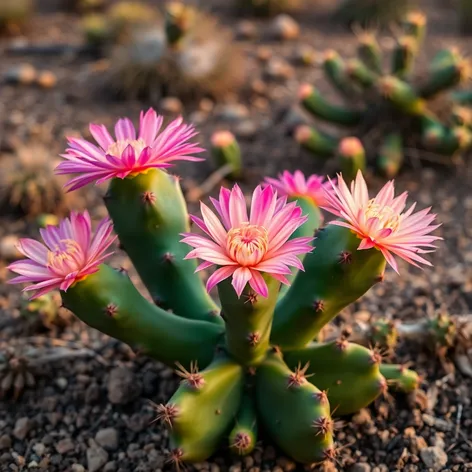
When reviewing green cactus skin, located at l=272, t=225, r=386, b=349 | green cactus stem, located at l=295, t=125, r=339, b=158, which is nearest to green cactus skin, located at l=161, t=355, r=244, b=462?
green cactus skin, located at l=272, t=225, r=386, b=349

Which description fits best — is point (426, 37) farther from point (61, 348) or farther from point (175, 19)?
point (61, 348)

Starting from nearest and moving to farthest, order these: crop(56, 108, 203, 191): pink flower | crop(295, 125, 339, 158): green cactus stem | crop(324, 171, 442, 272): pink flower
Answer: crop(324, 171, 442, 272): pink flower < crop(56, 108, 203, 191): pink flower < crop(295, 125, 339, 158): green cactus stem

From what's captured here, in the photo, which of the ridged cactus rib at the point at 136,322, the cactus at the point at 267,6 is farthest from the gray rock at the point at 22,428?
the cactus at the point at 267,6

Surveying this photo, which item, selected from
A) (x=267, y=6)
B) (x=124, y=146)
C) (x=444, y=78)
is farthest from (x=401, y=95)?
(x=267, y=6)

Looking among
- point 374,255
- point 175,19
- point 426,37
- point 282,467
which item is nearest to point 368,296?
point 282,467

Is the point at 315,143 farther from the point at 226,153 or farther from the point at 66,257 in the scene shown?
the point at 66,257

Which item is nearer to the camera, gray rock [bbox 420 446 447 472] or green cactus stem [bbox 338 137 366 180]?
gray rock [bbox 420 446 447 472]

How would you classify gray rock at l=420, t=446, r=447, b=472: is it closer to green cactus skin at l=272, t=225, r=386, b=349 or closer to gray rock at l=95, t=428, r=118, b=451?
green cactus skin at l=272, t=225, r=386, b=349
